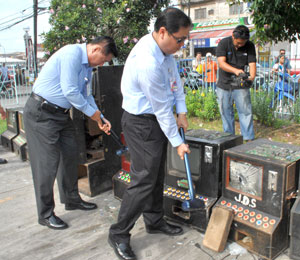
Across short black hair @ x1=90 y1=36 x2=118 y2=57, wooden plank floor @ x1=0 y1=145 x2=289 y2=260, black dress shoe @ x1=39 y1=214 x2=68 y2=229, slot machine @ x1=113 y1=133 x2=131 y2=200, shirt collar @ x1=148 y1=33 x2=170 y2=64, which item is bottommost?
wooden plank floor @ x1=0 y1=145 x2=289 y2=260

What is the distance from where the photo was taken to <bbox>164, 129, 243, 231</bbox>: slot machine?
8.75ft

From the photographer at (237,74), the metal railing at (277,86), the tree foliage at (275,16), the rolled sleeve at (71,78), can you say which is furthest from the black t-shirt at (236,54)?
the rolled sleeve at (71,78)

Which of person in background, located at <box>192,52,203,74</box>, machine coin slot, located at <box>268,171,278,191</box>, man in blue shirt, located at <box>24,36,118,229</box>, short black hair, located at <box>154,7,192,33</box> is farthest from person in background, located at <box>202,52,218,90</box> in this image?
short black hair, located at <box>154,7,192,33</box>

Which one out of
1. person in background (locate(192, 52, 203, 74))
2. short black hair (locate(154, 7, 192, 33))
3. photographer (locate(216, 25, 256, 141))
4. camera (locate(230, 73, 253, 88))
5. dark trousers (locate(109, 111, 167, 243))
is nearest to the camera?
short black hair (locate(154, 7, 192, 33))

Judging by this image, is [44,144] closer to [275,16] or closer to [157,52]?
[157,52]

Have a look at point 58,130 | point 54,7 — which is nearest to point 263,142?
point 58,130

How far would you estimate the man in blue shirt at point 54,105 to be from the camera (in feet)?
8.93

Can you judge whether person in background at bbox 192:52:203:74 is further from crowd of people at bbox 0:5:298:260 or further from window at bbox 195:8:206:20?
window at bbox 195:8:206:20

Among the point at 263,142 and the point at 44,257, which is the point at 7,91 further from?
the point at 263,142

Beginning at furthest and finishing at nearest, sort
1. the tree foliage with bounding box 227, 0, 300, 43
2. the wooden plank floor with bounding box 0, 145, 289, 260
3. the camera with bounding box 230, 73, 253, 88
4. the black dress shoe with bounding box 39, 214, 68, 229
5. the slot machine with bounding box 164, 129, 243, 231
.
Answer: the camera with bounding box 230, 73, 253, 88
the tree foliage with bounding box 227, 0, 300, 43
the black dress shoe with bounding box 39, 214, 68, 229
the slot machine with bounding box 164, 129, 243, 231
the wooden plank floor with bounding box 0, 145, 289, 260

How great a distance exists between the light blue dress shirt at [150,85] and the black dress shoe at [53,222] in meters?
1.39

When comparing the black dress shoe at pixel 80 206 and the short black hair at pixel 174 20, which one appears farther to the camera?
the black dress shoe at pixel 80 206

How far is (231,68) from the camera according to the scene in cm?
412

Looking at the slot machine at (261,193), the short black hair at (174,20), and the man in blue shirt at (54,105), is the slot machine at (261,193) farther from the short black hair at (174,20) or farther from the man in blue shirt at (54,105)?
the man in blue shirt at (54,105)
